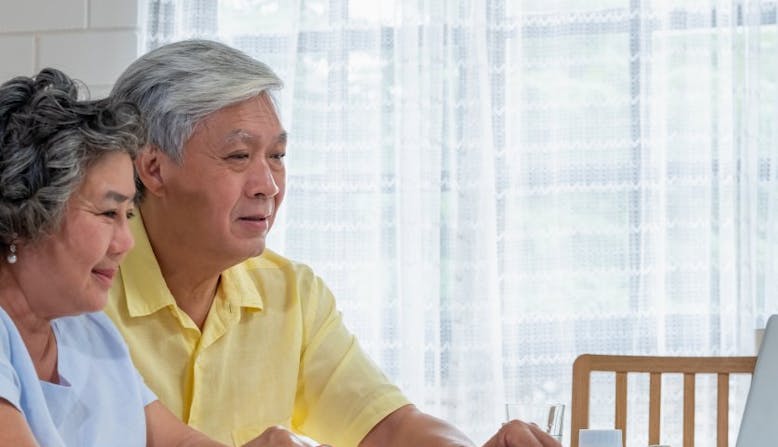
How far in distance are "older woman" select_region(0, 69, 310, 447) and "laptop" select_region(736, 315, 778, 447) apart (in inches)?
28.3

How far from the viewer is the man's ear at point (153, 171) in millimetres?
1671

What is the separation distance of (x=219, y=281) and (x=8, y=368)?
0.59 metres

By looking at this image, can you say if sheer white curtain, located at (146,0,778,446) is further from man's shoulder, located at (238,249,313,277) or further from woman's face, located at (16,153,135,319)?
woman's face, located at (16,153,135,319)

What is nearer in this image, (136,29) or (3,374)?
(3,374)

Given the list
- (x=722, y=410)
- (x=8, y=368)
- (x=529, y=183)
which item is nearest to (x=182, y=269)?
(x=8, y=368)

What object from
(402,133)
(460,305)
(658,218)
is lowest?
(460,305)

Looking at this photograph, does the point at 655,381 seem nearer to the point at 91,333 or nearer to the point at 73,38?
the point at 91,333

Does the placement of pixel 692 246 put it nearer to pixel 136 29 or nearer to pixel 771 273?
pixel 771 273

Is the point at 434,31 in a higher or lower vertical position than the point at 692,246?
higher

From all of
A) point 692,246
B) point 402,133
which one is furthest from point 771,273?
point 402,133

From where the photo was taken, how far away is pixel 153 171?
168 centimetres

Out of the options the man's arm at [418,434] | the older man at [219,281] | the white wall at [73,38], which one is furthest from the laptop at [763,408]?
the white wall at [73,38]

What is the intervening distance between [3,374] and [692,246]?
74.2 inches

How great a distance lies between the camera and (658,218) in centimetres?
268
